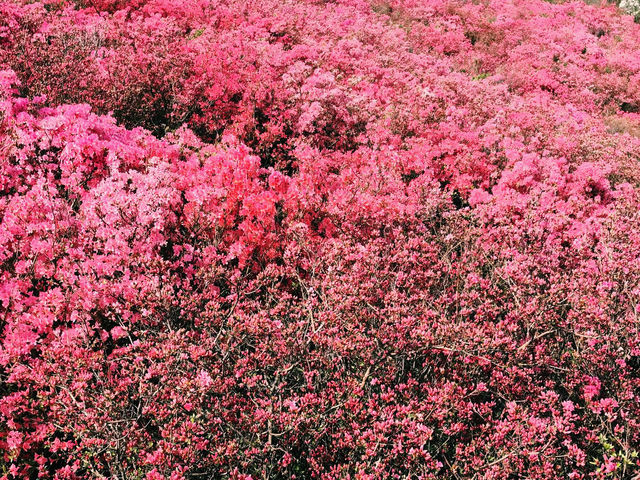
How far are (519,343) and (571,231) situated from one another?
14.3ft

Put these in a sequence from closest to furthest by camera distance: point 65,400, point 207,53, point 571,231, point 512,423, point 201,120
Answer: point 65,400 → point 512,423 → point 571,231 → point 201,120 → point 207,53

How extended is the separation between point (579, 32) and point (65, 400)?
3300cm

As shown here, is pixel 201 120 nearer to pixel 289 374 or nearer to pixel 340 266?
pixel 340 266

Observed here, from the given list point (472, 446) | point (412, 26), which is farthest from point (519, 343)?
point (412, 26)

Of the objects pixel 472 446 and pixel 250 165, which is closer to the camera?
pixel 472 446

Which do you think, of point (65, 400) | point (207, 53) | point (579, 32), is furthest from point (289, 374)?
point (579, 32)

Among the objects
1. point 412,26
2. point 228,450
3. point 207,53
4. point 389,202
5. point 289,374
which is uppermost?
point 412,26

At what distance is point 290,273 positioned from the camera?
→ 252 inches

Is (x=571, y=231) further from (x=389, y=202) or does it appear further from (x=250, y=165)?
(x=250, y=165)

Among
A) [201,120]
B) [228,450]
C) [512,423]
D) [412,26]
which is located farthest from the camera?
[412,26]

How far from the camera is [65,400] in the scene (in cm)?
425

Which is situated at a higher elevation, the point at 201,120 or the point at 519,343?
the point at 201,120

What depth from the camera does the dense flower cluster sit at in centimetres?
449

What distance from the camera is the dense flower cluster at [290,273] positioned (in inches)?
177
